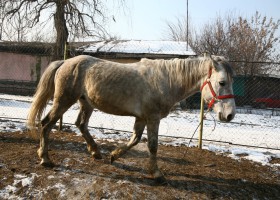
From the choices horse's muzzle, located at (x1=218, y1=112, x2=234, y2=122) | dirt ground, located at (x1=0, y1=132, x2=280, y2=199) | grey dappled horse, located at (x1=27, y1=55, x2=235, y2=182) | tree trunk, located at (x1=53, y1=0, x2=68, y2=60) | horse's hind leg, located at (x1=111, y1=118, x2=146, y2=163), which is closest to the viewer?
dirt ground, located at (x1=0, y1=132, x2=280, y2=199)

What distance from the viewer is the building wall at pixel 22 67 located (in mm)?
15797

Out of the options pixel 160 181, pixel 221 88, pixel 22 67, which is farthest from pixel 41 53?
pixel 221 88

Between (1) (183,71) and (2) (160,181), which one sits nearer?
(2) (160,181)

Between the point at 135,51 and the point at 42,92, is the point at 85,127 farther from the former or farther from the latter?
the point at 135,51

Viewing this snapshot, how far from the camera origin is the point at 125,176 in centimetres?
352

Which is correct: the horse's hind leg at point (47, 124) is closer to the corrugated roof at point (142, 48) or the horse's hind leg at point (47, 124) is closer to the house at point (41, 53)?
the house at point (41, 53)

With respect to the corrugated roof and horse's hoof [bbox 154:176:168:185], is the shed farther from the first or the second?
horse's hoof [bbox 154:176:168:185]

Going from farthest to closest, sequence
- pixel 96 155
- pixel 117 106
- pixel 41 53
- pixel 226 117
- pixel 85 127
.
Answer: pixel 41 53 → pixel 85 127 → pixel 96 155 → pixel 117 106 → pixel 226 117

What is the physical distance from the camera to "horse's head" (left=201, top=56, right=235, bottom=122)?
3.25 metres

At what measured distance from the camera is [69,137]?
17.9ft

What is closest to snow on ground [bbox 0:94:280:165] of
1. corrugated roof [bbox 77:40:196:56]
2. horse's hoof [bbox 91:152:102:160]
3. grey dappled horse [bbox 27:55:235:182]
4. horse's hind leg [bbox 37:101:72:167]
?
grey dappled horse [bbox 27:55:235:182]

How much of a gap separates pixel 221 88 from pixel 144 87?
39.7 inches

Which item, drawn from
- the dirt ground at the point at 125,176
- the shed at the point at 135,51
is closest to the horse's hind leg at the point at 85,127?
the dirt ground at the point at 125,176

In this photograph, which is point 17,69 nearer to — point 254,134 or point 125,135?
point 125,135
